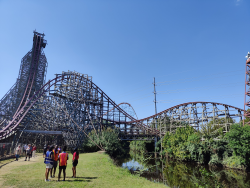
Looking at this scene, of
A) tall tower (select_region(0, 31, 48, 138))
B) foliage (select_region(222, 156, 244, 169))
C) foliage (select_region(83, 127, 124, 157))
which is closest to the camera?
foliage (select_region(222, 156, 244, 169))

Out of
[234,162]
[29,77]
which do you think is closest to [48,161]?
[234,162]

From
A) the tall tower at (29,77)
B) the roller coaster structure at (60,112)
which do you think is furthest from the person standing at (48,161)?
the tall tower at (29,77)

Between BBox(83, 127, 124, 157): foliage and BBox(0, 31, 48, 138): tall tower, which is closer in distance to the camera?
BBox(83, 127, 124, 157): foliage

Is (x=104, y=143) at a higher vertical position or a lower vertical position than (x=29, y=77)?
lower

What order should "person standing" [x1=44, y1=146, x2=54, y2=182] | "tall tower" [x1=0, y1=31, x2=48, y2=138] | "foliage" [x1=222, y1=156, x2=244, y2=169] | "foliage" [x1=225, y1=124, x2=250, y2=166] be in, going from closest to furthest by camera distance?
"person standing" [x1=44, y1=146, x2=54, y2=182] → "foliage" [x1=225, y1=124, x2=250, y2=166] → "foliage" [x1=222, y1=156, x2=244, y2=169] → "tall tower" [x1=0, y1=31, x2=48, y2=138]

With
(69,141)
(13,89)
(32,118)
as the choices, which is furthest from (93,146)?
(13,89)

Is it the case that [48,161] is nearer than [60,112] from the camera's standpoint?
Yes

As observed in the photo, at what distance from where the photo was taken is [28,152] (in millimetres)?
10258

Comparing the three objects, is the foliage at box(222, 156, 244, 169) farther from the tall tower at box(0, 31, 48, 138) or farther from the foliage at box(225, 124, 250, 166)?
the tall tower at box(0, 31, 48, 138)

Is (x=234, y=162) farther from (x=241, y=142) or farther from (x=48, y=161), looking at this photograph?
(x=48, y=161)

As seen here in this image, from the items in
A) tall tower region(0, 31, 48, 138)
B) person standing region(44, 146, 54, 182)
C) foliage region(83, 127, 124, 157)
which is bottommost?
→ foliage region(83, 127, 124, 157)

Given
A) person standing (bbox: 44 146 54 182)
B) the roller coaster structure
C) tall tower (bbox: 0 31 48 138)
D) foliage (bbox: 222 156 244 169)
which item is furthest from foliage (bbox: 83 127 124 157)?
tall tower (bbox: 0 31 48 138)

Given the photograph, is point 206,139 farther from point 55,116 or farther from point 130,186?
point 55,116

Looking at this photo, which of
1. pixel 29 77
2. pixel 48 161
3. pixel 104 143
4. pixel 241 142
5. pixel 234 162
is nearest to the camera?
pixel 48 161
